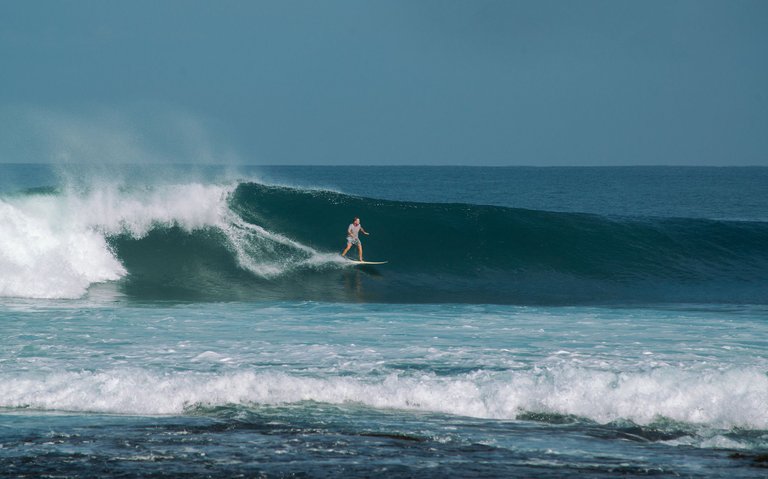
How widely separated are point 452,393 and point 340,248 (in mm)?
12316

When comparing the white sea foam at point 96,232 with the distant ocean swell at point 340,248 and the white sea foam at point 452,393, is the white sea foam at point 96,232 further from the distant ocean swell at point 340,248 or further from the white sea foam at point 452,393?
the white sea foam at point 452,393

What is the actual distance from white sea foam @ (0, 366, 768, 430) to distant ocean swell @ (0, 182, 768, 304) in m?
6.68

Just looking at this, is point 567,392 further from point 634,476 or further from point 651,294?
point 651,294

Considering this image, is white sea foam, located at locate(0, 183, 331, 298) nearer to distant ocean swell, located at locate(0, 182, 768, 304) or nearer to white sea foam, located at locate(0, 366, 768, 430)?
distant ocean swell, located at locate(0, 182, 768, 304)

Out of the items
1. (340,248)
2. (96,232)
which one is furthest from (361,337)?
(96,232)

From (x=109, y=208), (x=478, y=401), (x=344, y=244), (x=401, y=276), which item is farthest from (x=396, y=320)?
(x=109, y=208)

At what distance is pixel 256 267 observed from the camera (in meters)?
18.3

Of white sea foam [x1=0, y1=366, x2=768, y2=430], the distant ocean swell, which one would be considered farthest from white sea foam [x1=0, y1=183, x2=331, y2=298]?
white sea foam [x1=0, y1=366, x2=768, y2=430]

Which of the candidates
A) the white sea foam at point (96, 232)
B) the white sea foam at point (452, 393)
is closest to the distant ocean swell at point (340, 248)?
the white sea foam at point (96, 232)

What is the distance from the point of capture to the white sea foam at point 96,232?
15295 millimetres

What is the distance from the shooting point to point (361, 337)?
10891 mm

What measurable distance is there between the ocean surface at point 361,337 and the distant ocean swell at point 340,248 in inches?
3.1

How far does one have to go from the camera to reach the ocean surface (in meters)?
6.39

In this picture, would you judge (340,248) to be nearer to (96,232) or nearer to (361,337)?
(96,232)
